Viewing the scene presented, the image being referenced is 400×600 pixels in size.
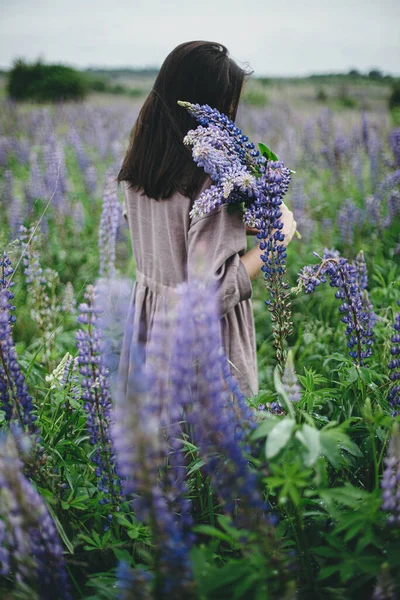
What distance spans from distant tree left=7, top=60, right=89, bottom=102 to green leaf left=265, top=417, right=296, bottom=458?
12180mm

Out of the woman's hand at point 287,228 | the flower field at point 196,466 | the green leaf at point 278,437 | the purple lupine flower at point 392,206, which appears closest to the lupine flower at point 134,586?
the flower field at point 196,466

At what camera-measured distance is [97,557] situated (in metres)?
1.41

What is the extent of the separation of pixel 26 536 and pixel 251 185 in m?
1.14

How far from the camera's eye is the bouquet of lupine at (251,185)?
58.0 inches

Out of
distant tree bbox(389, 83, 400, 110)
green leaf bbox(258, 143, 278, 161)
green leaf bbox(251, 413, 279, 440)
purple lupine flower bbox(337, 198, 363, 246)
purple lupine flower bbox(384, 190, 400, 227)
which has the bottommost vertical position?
green leaf bbox(251, 413, 279, 440)

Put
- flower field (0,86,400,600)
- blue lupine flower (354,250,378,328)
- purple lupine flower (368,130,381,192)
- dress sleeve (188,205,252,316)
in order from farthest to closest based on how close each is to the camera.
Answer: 1. purple lupine flower (368,130,381,192)
2. blue lupine flower (354,250,378,328)
3. dress sleeve (188,205,252,316)
4. flower field (0,86,400,600)

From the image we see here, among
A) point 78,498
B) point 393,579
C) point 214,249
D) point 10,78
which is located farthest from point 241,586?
point 10,78

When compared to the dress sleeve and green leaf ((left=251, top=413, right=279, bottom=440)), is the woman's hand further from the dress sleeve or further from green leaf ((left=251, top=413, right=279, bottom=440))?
Result: green leaf ((left=251, top=413, right=279, bottom=440))

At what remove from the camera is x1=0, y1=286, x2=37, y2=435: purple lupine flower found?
1.27 metres

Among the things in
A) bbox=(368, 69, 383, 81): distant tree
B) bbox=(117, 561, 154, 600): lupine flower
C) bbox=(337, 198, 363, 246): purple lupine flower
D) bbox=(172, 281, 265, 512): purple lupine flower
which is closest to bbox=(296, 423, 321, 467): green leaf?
bbox=(172, 281, 265, 512): purple lupine flower

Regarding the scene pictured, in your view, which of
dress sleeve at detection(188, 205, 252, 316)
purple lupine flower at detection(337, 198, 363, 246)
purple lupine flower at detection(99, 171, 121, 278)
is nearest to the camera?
dress sleeve at detection(188, 205, 252, 316)

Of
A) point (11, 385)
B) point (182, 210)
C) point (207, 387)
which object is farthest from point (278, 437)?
point (182, 210)

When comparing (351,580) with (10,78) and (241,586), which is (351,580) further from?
(10,78)

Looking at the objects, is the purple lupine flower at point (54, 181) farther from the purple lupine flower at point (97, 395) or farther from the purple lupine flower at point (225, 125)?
the purple lupine flower at point (97, 395)
